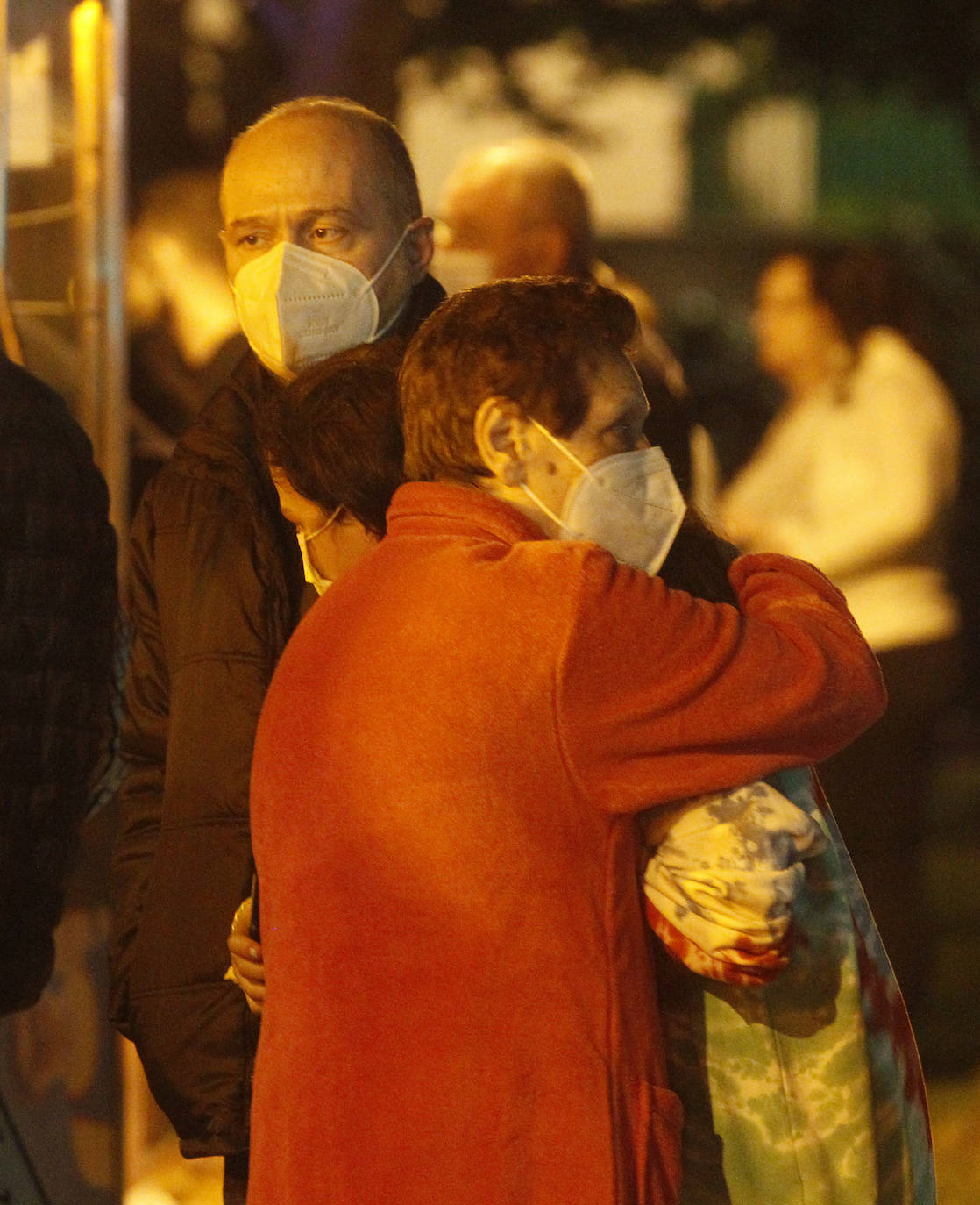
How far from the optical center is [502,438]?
2.13 m

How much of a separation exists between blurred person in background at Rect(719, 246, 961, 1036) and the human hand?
3.12 m

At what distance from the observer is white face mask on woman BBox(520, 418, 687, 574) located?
213cm

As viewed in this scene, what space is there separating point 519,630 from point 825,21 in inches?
277

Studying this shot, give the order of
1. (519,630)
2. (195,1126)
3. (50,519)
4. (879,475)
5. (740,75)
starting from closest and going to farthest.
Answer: (519,630) < (195,1126) < (50,519) < (879,475) < (740,75)

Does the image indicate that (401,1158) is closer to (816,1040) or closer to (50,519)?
(816,1040)

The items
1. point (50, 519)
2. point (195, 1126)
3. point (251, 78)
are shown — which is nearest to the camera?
point (195, 1126)

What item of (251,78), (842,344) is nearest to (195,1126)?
(842,344)

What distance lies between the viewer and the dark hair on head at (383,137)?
2.72 m

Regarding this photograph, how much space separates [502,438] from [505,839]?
420 mm

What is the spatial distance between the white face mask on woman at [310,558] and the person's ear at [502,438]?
1.27 ft

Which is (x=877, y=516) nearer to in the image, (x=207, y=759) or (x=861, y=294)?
(x=861, y=294)

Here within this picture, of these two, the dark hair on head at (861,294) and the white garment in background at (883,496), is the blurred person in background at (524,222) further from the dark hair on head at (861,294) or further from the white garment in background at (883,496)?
the dark hair on head at (861,294)

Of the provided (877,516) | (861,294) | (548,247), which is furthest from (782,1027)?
(861,294)

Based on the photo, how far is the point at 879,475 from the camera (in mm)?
5586
